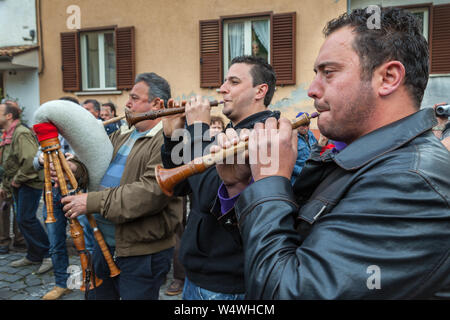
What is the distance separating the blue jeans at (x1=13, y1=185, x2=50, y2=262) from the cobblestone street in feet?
0.57

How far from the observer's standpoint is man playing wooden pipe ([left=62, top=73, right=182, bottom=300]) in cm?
235

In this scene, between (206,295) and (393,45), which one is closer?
(393,45)

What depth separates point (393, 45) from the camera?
3.33 ft

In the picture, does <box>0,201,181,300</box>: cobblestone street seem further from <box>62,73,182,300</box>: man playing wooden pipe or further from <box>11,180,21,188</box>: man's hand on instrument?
<box>62,73,182,300</box>: man playing wooden pipe

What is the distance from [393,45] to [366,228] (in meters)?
0.54

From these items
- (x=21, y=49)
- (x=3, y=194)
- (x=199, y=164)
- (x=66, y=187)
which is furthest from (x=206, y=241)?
(x=21, y=49)

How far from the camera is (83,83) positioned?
9.34 meters

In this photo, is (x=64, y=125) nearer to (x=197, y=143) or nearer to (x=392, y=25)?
(x=197, y=143)

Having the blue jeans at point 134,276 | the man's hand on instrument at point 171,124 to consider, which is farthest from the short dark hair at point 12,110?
the man's hand on instrument at point 171,124

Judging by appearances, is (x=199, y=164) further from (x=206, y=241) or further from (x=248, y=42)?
(x=248, y=42)

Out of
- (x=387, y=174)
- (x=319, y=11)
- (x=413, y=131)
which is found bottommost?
(x=387, y=174)

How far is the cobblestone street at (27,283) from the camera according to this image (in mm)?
3655
